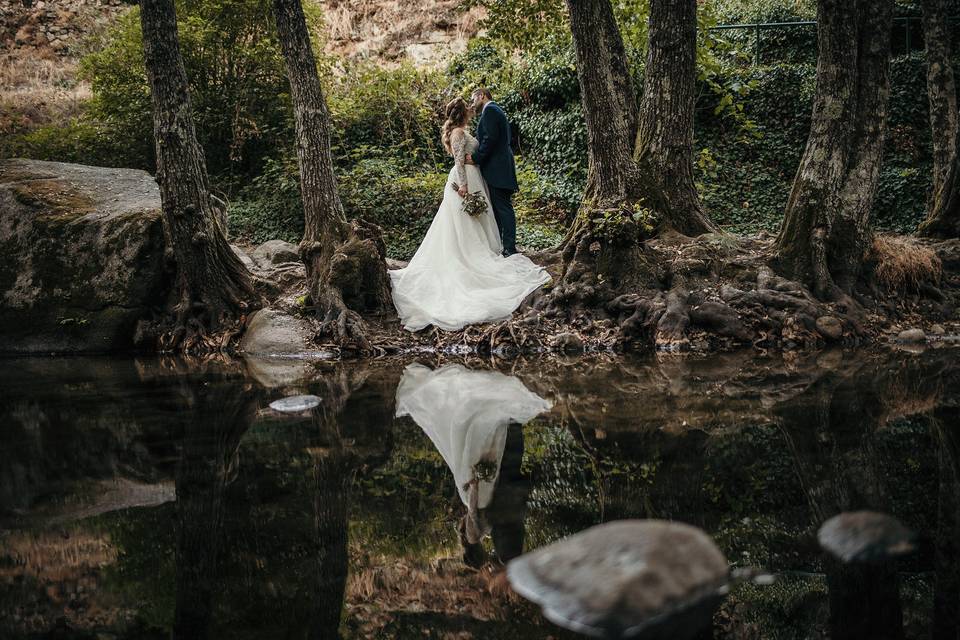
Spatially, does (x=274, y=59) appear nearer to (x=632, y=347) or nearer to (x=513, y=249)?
(x=513, y=249)

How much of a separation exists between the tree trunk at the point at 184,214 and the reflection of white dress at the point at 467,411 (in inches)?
153

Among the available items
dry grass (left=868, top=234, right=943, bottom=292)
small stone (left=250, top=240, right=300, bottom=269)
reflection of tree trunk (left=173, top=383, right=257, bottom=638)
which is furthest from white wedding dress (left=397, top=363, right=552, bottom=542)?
small stone (left=250, top=240, right=300, bottom=269)

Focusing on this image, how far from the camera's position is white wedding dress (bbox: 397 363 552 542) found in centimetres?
479

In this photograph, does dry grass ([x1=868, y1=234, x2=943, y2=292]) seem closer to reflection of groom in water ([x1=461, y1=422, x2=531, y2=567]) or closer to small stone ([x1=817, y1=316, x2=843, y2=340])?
small stone ([x1=817, y1=316, x2=843, y2=340])

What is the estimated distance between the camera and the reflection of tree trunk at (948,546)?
2.88 m

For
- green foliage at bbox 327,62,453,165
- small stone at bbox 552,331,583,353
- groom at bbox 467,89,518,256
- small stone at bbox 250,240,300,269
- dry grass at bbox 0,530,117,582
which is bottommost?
small stone at bbox 552,331,583,353

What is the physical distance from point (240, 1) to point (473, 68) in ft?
21.4

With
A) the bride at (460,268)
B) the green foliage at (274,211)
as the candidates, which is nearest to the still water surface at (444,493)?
the bride at (460,268)

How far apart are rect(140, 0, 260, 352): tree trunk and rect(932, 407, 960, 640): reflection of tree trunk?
896 cm

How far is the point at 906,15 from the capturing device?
18703 millimetres

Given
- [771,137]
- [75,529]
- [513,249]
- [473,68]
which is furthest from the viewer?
[473,68]

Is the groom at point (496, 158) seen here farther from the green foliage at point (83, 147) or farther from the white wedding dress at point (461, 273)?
the green foliage at point (83, 147)

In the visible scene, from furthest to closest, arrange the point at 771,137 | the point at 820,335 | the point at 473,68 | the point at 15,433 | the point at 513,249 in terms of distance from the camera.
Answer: the point at 473,68
the point at 771,137
the point at 513,249
the point at 820,335
the point at 15,433

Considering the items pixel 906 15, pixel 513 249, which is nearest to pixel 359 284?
pixel 513 249
